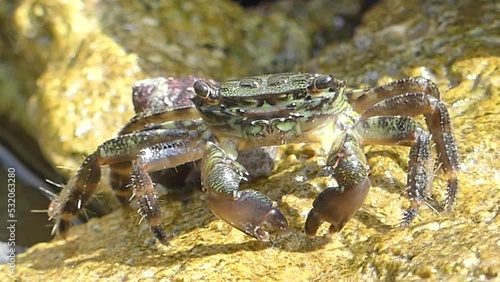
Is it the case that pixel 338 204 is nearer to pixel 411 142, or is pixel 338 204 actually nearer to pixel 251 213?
pixel 251 213

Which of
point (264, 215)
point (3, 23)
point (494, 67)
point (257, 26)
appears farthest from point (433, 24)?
point (3, 23)

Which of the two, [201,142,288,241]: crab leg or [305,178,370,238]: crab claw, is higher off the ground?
[201,142,288,241]: crab leg

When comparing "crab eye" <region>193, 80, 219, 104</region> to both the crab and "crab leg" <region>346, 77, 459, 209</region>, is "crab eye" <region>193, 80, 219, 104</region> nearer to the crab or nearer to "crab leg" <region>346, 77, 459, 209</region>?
the crab

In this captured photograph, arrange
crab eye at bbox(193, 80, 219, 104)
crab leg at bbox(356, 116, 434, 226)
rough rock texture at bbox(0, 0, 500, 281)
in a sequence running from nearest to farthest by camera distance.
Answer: rough rock texture at bbox(0, 0, 500, 281)
crab leg at bbox(356, 116, 434, 226)
crab eye at bbox(193, 80, 219, 104)

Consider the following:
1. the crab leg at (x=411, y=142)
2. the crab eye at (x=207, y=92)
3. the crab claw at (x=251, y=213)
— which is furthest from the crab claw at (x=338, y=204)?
the crab eye at (x=207, y=92)

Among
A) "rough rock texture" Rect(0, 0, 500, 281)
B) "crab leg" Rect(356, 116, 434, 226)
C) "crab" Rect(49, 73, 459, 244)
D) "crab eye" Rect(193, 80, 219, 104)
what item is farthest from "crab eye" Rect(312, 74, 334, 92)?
"rough rock texture" Rect(0, 0, 500, 281)

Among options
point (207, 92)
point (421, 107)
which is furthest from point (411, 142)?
point (207, 92)

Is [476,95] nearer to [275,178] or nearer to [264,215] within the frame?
[275,178]
